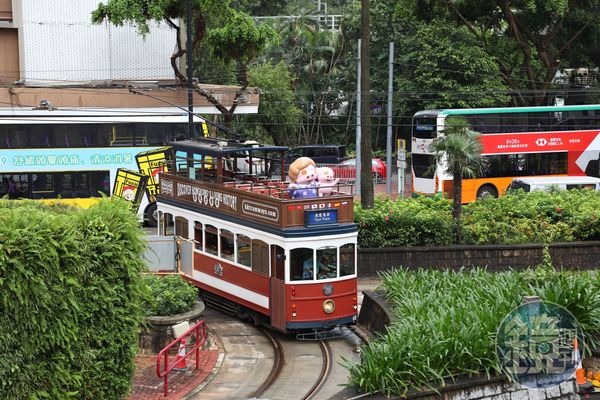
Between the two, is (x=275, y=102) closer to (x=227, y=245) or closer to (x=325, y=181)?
(x=227, y=245)

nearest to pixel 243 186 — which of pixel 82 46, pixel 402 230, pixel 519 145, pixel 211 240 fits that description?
pixel 211 240

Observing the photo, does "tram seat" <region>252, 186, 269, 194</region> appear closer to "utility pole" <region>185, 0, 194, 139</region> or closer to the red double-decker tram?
the red double-decker tram

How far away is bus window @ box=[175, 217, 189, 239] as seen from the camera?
2444cm

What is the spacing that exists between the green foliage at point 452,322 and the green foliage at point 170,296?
4177 mm

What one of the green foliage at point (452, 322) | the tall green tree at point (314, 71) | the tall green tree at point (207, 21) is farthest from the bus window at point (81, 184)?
the tall green tree at point (314, 71)

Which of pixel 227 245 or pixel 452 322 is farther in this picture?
pixel 227 245

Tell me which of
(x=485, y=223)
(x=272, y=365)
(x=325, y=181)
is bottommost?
(x=272, y=365)

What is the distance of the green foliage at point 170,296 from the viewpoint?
19.4 m

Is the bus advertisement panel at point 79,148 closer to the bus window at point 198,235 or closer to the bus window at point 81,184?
the bus window at point 81,184

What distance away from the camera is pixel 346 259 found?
2033 cm

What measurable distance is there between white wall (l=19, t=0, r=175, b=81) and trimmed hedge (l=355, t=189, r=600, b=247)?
56.1ft

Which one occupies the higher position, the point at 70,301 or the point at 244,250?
the point at 70,301

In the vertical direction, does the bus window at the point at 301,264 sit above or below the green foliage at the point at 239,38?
below

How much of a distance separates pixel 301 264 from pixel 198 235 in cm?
450
